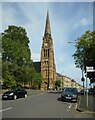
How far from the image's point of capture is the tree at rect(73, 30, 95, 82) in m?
54.5

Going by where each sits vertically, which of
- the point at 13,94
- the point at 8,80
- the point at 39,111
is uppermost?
the point at 8,80

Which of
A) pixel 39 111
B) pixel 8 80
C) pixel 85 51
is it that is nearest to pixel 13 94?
pixel 39 111

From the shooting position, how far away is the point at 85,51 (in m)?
57.2

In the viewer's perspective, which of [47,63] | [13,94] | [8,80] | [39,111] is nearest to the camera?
[39,111]

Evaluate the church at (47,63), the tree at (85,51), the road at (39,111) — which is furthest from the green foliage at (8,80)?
the church at (47,63)

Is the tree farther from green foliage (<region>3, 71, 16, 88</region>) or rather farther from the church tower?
the church tower

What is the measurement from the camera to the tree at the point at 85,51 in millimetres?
54513

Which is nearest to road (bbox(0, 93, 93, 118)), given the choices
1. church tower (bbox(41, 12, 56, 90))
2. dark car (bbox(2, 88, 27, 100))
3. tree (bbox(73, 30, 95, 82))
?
dark car (bbox(2, 88, 27, 100))

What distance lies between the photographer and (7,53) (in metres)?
58.5

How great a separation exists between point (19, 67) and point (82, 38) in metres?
15.2

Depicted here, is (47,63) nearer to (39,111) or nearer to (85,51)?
(85,51)

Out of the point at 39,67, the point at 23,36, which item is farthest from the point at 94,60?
the point at 39,67

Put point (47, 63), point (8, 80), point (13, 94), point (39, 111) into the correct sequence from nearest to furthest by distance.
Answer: point (39, 111) < point (13, 94) < point (8, 80) < point (47, 63)

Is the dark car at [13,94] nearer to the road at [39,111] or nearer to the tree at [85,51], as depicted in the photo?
the road at [39,111]
